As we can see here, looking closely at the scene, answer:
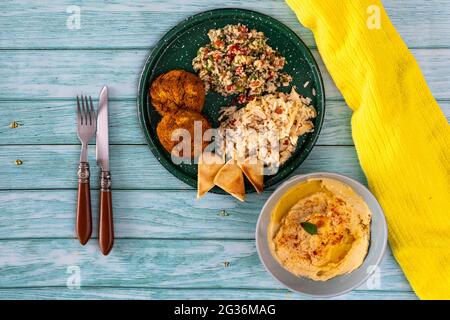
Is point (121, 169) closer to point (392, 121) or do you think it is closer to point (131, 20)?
point (131, 20)

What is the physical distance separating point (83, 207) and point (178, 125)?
1.19 feet

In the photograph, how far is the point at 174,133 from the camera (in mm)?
1308

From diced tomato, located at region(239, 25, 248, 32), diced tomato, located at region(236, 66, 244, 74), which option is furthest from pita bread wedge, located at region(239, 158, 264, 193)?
diced tomato, located at region(239, 25, 248, 32)

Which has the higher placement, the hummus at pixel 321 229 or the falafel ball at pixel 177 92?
the falafel ball at pixel 177 92

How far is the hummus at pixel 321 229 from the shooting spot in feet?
4.35

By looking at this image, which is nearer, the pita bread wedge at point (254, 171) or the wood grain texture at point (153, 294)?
the pita bread wedge at point (254, 171)

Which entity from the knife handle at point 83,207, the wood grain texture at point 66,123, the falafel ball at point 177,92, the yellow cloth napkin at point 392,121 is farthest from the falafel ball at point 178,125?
the yellow cloth napkin at point 392,121

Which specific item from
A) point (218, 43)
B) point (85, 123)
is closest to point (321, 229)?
point (218, 43)

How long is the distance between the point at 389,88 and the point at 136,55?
0.71 m

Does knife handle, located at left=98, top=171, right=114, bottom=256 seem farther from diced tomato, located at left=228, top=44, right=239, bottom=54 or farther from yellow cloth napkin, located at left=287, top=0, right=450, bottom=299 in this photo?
yellow cloth napkin, located at left=287, top=0, right=450, bottom=299

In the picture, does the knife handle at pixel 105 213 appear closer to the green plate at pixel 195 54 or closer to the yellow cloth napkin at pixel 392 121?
the green plate at pixel 195 54

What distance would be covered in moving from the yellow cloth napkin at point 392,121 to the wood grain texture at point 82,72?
8 centimetres

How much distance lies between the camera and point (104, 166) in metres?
1.39
